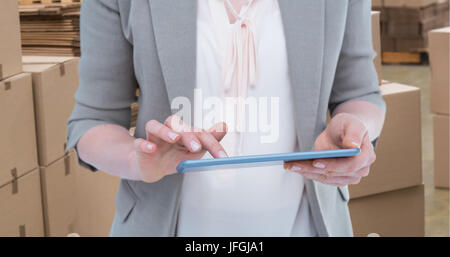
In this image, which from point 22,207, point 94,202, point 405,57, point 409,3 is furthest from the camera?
point 405,57

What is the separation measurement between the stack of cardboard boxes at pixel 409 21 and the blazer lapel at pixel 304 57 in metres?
5.97

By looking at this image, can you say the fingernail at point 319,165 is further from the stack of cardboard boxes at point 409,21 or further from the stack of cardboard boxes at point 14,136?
the stack of cardboard boxes at point 409,21

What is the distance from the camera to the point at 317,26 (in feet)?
3.48

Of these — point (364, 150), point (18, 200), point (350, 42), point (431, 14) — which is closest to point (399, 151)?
point (18, 200)

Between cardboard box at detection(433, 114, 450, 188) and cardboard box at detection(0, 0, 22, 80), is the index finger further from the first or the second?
cardboard box at detection(433, 114, 450, 188)

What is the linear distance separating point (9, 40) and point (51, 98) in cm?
29

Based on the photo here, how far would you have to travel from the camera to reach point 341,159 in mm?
904

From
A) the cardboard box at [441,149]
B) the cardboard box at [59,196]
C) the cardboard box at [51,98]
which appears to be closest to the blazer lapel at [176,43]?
the cardboard box at [51,98]

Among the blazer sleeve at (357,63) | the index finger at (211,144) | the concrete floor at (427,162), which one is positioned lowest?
the concrete floor at (427,162)

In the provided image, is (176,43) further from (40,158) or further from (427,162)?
(427,162)

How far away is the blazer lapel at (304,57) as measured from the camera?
3.44 feet

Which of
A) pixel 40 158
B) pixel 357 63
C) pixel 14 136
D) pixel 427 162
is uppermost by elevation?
pixel 357 63

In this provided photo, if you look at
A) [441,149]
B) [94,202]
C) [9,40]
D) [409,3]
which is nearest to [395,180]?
[441,149]

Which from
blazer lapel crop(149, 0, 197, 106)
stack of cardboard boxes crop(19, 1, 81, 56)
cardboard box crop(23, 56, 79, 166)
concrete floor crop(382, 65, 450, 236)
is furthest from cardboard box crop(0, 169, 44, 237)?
concrete floor crop(382, 65, 450, 236)
